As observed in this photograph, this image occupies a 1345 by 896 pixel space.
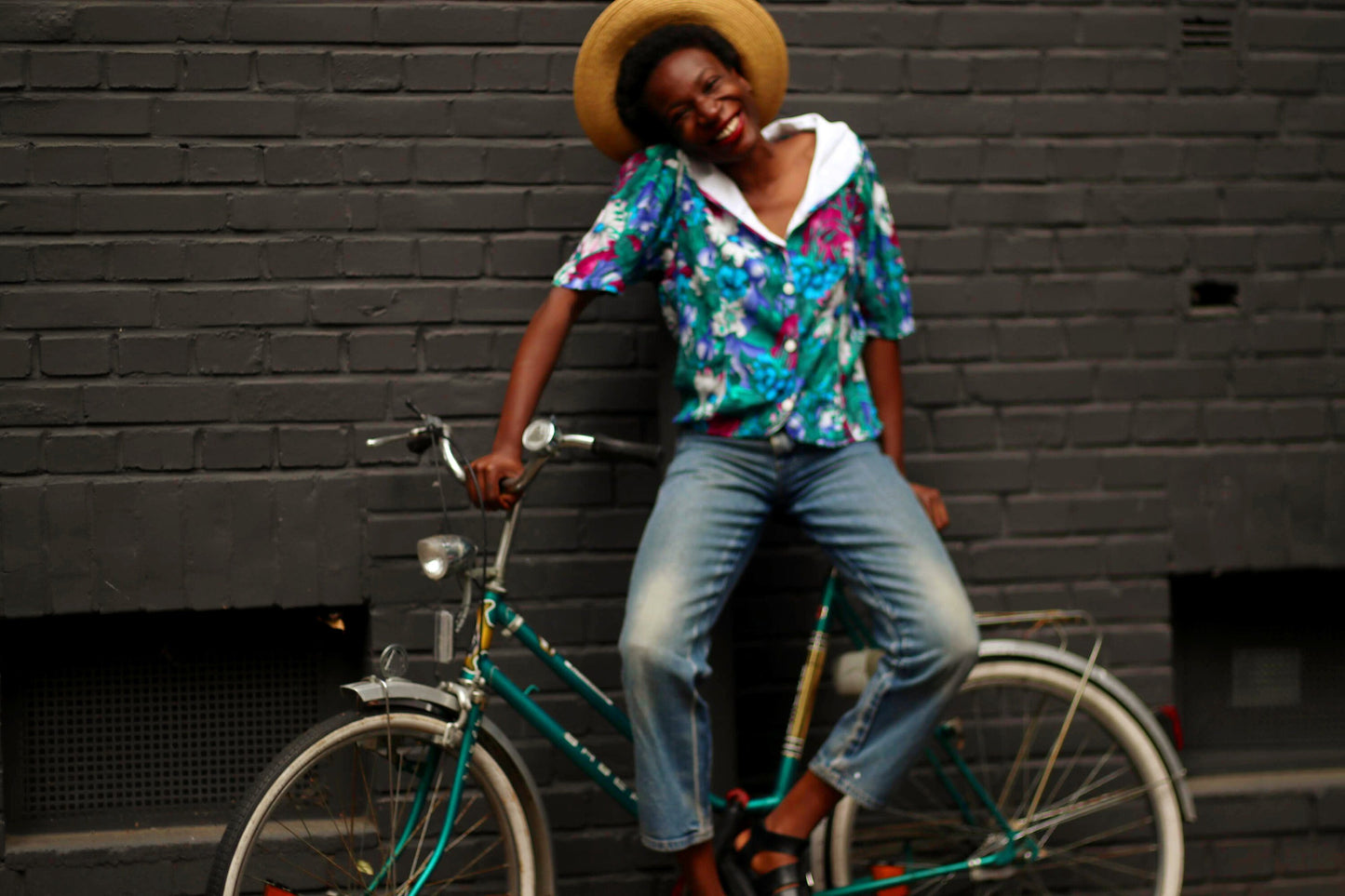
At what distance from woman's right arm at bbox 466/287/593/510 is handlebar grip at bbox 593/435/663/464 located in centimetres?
17

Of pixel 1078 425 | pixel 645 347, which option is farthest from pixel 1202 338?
pixel 645 347

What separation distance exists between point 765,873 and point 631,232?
5.00ft

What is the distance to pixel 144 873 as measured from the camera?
3432 millimetres

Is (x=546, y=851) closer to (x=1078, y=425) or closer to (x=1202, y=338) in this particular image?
(x=1078, y=425)

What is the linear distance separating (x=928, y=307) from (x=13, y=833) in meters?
2.88

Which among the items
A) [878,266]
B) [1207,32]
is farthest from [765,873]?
[1207,32]

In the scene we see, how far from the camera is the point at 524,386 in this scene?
3.03m

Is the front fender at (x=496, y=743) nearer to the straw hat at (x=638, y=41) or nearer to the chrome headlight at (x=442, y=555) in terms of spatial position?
the chrome headlight at (x=442, y=555)

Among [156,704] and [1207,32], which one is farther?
[1207,32]

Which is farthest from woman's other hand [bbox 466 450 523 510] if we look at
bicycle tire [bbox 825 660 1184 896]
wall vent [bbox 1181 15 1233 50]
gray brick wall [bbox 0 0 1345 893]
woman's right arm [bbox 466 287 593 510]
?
wall vent [bbox 1181 15 1233 50]

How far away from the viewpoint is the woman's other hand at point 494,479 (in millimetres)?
2846

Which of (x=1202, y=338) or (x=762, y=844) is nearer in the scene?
(x=762, y=844)

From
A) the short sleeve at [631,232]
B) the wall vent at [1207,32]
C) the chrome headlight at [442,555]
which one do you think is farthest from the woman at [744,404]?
the wall vent at [1207,32]

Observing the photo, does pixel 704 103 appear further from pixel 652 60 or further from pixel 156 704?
pixel 156 704
